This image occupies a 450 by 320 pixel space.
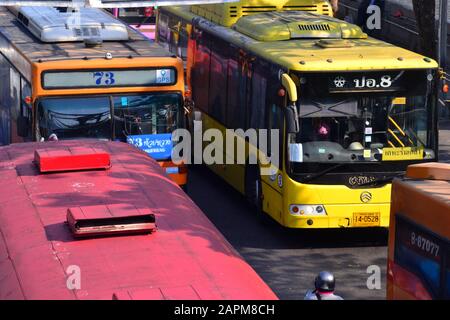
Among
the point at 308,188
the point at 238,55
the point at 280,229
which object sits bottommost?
the point at 280,229

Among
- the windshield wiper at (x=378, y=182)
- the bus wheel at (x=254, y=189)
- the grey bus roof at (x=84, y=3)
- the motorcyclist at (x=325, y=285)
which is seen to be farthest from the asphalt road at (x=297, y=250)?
the motorcyclist at (x=325, y=285)

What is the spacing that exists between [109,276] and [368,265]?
8.42 m

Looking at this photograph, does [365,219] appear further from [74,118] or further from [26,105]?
[26,105]

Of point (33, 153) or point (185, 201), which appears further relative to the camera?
point (33, 153)

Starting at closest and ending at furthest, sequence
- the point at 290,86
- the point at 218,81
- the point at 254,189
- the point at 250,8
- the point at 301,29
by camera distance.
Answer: the point at 290,86 → the point at 254,189 → the point at 301,29 → the point at 218,81 → the point at 250,8

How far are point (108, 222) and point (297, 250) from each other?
8253mm

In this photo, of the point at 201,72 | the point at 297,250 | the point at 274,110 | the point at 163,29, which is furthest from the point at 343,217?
the point at 163,29

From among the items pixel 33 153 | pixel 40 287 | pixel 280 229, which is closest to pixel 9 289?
pixel 40 287

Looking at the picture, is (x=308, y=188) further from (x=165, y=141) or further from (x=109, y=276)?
(x=109, y=276)

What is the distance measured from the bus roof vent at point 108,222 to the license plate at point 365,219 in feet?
25.4

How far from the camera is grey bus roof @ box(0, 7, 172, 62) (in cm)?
1656

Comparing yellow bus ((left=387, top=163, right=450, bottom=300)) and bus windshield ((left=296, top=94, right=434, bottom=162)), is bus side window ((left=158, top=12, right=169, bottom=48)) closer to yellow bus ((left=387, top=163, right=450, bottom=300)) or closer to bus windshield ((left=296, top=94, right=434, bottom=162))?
bus windshield ((left=296, top=94, right=434, bottom=162))

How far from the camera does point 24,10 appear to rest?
1981 centimetres

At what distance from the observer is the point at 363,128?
16.3 meters
